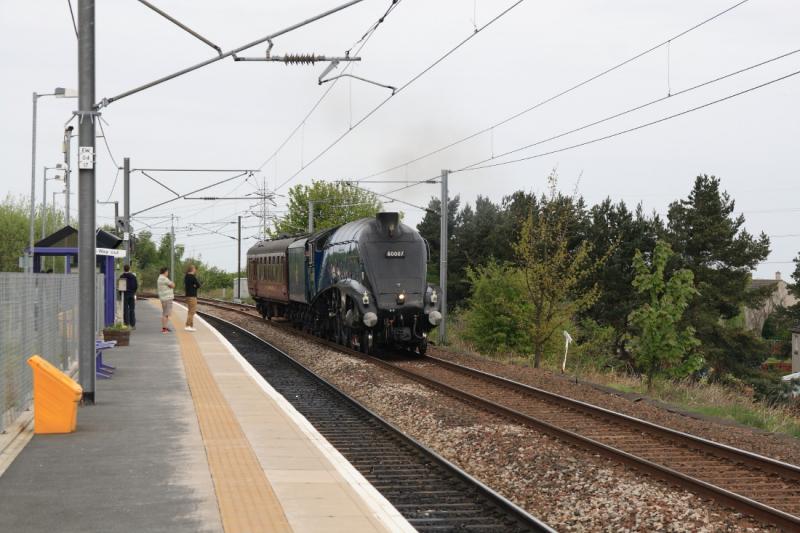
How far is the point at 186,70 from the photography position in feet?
44.2

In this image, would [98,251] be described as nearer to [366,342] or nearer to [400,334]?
[366,342]

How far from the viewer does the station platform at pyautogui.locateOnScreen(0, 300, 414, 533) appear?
6.96 metres

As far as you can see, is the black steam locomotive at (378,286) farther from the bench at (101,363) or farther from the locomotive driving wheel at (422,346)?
the bench at (101,363)

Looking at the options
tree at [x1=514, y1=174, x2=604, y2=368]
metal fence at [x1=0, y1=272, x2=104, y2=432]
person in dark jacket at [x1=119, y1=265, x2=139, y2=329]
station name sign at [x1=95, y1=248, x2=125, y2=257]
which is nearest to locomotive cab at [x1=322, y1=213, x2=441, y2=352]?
tree at [x1=514, y1=174, x2=604, y2=368]

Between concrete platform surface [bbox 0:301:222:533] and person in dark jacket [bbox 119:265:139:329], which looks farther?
person in dark jacket [bbox 119:265:139:329]

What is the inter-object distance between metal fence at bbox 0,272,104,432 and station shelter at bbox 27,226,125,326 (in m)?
7.06

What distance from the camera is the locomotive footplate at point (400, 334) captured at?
75.6ft

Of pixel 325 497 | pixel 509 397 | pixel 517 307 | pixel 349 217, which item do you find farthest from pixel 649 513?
pixel 349 217

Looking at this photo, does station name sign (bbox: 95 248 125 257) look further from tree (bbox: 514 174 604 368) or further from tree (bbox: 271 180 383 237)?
tree (bbox: 271 180 383 237)

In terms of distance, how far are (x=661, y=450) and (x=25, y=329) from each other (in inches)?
319

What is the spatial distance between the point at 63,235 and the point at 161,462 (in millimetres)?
16408

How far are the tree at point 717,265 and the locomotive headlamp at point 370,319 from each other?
138 ft

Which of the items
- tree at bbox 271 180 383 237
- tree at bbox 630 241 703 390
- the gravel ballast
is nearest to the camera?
the gravel ballast

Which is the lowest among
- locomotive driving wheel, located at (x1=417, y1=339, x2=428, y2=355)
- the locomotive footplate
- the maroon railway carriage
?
locomotive driving wheel, located at (x1=417, y1=339, x2=428, y2=355)
